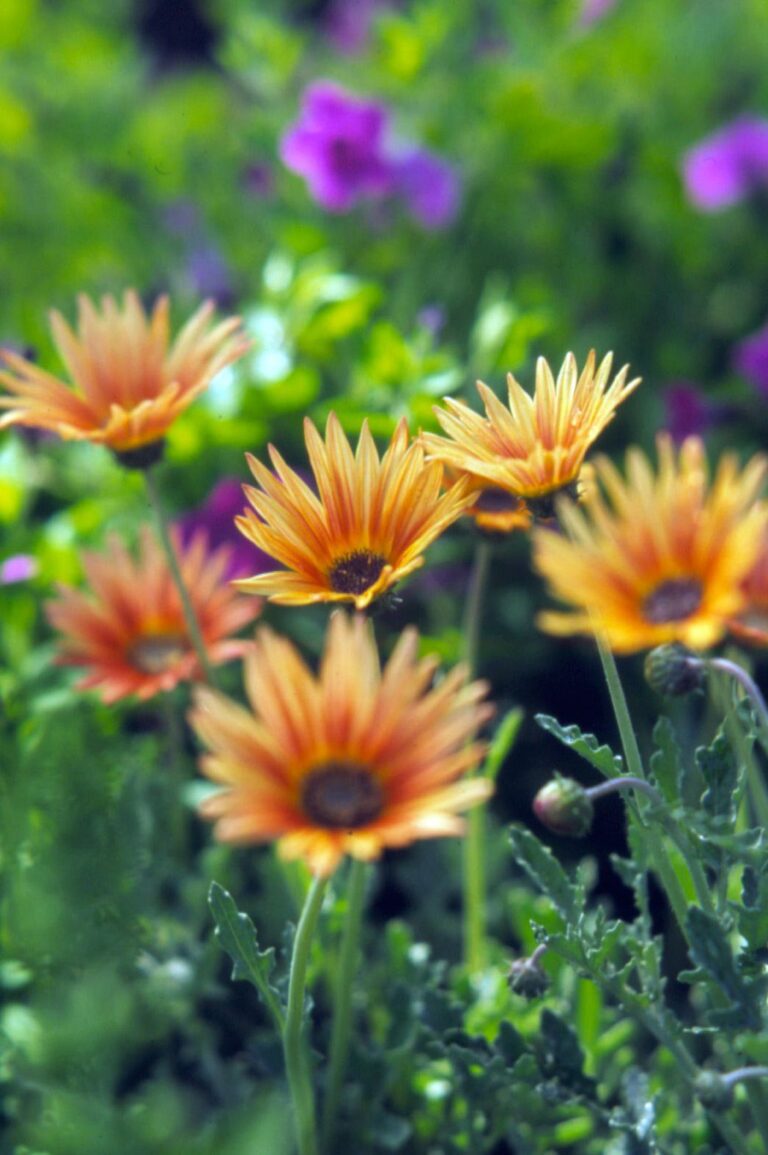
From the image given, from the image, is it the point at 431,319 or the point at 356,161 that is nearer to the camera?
the point at 431,319

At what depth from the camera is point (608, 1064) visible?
3.22ft

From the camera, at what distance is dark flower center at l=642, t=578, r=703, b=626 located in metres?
0.65

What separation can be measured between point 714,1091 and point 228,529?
0.77 meters

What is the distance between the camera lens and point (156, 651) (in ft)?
3.48

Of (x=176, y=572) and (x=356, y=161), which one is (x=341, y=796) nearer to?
(x=176, y=572)

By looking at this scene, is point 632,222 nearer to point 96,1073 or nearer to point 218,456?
point 218,456

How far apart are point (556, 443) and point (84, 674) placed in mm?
672

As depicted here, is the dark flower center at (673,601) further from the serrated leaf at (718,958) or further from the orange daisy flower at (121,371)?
the orange daisy flower at (121,371)

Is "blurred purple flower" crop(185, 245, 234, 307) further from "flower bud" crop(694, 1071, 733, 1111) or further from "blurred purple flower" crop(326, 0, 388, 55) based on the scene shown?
"flower bud" crop(694, 1071, 733, 1111)

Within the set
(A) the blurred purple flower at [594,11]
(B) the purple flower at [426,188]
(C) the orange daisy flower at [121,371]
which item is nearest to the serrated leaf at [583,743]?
(C) the orange daisy flower at [121,371]

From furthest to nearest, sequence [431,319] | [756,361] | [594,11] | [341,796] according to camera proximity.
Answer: [594,11], [756,361], [431,319], [341,796]

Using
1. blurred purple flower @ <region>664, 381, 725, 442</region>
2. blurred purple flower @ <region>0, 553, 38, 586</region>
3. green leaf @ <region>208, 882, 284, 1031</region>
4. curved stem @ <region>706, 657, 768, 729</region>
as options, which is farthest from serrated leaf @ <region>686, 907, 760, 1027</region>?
blurred purple flower @ <region>664, 381, 725, 442</region>

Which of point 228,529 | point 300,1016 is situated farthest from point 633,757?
point 228,529

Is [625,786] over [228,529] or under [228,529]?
under
